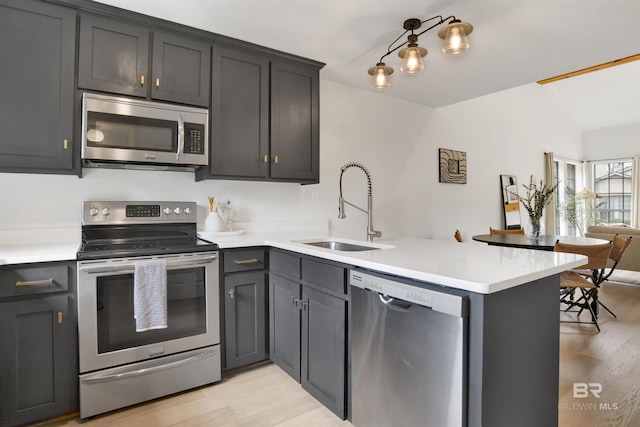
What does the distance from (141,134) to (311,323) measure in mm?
1590

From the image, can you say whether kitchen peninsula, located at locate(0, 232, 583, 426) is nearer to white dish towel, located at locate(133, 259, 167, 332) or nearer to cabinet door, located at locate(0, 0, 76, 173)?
white dish towel, located at locate(133, 259, 167, 332)

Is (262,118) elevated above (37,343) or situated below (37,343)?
above

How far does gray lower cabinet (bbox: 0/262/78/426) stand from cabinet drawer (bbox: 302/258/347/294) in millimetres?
1233

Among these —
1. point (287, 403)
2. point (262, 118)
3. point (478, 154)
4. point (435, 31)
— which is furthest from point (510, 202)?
point (287, 403)

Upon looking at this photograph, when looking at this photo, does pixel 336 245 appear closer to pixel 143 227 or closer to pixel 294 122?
pixel 294 122

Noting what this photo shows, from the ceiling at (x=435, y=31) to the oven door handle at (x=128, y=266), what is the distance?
154cm

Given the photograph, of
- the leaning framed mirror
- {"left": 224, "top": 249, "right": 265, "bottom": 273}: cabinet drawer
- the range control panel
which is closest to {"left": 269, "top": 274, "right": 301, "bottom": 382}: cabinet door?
{"left": 224, "top": 249, "right": 265, "bottom": 273}: cabinet drawer

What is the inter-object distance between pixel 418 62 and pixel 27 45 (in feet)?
7.10

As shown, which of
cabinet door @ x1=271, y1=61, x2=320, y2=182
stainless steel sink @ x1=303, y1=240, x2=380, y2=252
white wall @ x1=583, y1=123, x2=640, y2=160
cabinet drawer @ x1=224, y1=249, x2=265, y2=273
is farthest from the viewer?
white wall @ x1=583, y1=123, x2=640, y2=160

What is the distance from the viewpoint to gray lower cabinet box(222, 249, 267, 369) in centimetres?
225

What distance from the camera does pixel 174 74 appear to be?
2.31 m

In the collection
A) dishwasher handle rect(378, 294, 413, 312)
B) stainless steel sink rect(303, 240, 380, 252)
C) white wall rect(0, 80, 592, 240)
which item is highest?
white wall rect(0, 80, 592, 240)

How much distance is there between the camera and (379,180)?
384 cm

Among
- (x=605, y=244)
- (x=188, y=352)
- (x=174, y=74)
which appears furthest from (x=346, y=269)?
(x=605, y=244)
